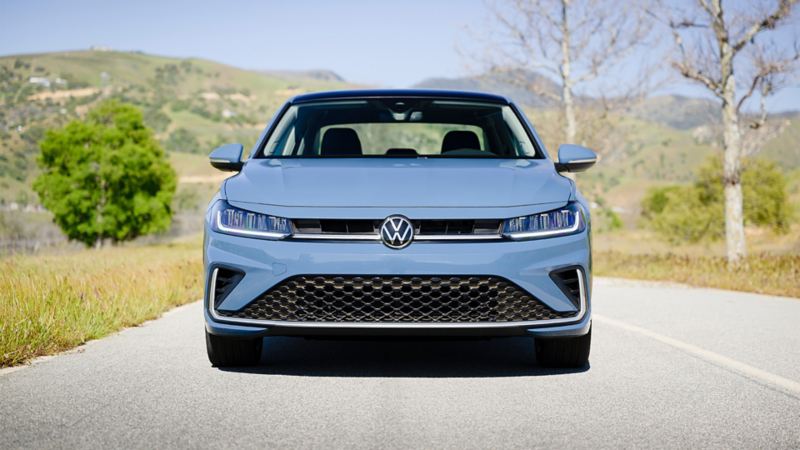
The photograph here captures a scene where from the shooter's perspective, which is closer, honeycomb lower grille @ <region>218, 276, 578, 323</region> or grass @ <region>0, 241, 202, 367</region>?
honeycomb lower grille @ <region>218, 276, 578, 323</region>

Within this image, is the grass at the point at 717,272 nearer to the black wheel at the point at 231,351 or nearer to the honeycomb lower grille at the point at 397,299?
the honeycomb lower grille at the point at 397,299

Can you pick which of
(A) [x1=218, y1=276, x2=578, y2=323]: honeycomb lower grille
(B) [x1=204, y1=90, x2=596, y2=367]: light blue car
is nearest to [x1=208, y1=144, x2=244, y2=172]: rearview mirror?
(B) [x1=204, y1=90, x2=596, y2=367]: light blue car

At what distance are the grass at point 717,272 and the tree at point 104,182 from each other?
119 ft

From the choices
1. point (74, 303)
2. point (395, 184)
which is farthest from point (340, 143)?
point (74, 303)

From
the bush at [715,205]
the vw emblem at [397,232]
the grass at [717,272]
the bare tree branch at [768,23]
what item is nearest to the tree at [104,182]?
the bush at [715,205]

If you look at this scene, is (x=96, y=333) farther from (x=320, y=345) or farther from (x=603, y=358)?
(x=603, y=358)

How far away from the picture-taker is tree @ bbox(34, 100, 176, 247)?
5066 cm

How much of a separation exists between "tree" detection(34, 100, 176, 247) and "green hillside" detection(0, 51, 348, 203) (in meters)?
10.8

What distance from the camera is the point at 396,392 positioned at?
15.8 ft

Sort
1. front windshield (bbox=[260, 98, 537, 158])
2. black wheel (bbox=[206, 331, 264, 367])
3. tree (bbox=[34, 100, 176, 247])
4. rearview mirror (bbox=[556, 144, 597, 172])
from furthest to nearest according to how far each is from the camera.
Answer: tree (bbox=[34, 100, 176, 247]) < front windshield (bbox=[260, 98, 537, 158]) < rearview mirror (bbox=[556, 144, 597, 172]) < black wheel (bbox=[206, 331, 264, 367])

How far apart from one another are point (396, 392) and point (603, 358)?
192 cm

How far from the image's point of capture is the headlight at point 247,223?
477cm

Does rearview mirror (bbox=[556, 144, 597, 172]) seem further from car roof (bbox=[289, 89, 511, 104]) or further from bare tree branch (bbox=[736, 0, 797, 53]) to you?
bare tree branch (bbox=[736, 0, 797, 53])

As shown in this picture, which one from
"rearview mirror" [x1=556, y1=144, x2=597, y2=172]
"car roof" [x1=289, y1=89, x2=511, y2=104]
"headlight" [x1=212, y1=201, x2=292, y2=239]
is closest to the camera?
"headlight" [x1=212, y1=201, x2=292, y2=239]
